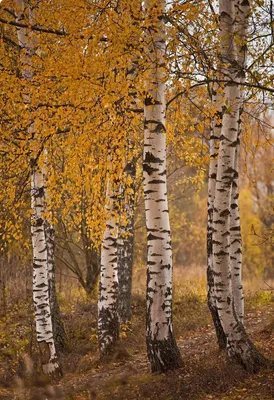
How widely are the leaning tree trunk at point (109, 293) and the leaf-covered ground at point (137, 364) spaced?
36 centimetres

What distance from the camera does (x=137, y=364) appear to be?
350 inches

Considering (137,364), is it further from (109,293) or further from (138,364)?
(109,293)

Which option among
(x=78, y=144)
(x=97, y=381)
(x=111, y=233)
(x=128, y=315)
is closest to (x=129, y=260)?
(x=128, y=315)

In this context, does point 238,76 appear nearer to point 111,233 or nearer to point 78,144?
point 78,144

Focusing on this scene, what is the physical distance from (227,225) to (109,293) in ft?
12.2

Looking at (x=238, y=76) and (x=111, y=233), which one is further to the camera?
(x=111, y=233)

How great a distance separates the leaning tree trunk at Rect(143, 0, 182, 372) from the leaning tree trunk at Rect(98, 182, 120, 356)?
183 centimetres

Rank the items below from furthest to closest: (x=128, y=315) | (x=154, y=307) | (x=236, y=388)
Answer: (x=128, y=315) < (x=154, y=307) < (x=236, y=388)

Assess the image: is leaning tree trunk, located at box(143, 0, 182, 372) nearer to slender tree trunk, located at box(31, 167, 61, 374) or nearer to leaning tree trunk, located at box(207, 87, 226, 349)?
leaning tree trunk, located at box(207, 87, 226, 349)

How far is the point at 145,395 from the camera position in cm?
668

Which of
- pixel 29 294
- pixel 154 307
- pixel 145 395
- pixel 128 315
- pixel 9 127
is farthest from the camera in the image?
pixel 29 294

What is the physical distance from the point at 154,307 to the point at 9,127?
13.6 feet

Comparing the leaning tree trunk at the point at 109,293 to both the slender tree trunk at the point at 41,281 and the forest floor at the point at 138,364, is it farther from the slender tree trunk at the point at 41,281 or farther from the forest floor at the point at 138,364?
the slender tree trunk at the point at 41,281

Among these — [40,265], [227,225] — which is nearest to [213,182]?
[227,225]
